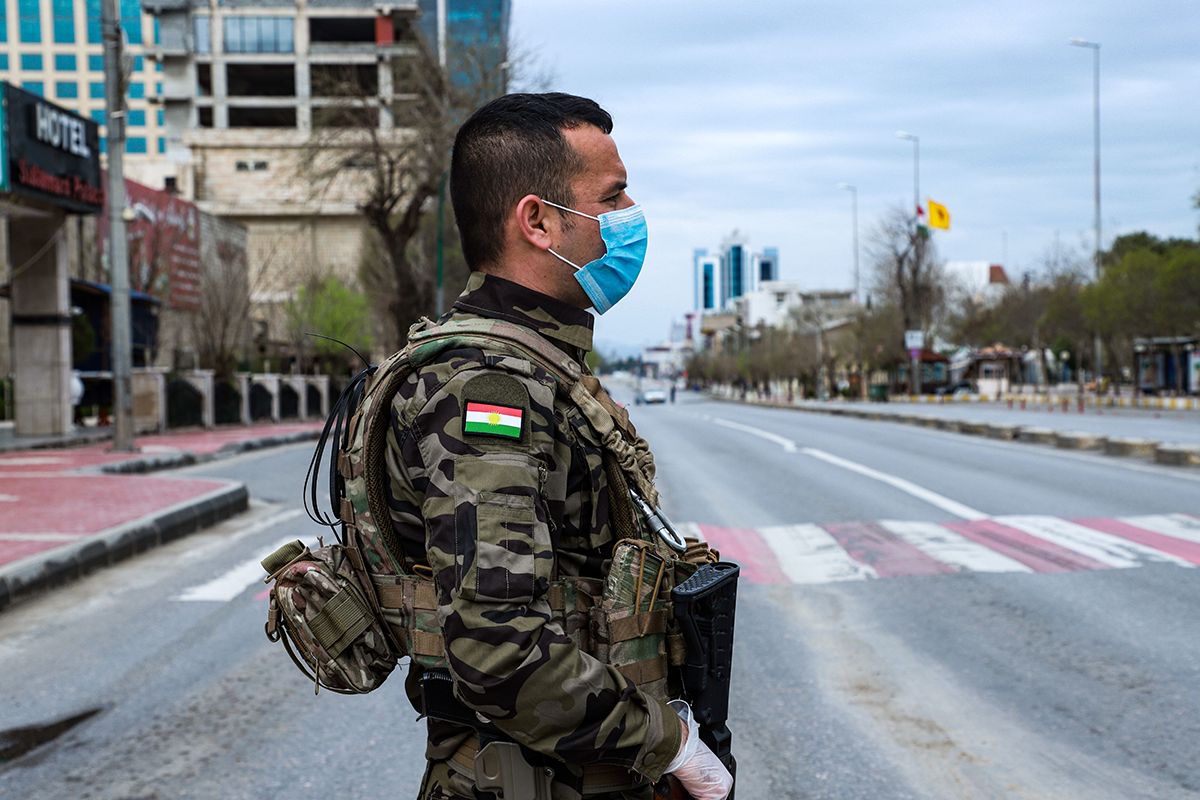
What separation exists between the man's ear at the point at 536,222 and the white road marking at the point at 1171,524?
8.18 meters

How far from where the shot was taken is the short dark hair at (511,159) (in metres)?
1.80

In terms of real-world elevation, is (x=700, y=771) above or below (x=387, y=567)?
below

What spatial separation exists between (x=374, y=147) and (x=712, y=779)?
29.6 metres

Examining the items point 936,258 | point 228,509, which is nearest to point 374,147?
point 228,509

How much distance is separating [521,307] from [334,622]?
2.15 feet

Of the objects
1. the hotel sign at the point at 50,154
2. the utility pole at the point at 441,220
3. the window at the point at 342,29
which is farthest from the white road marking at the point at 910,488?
the window at the point at 342,29

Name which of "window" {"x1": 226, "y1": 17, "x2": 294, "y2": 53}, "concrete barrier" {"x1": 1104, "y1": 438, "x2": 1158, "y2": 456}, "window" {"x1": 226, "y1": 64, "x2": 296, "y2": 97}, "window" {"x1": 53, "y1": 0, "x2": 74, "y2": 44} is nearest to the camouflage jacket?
"concrete barrier" {"x1": 1104, "y1": 438, "x2": 1158, "y2": 456}

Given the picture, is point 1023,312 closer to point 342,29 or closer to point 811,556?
point 342,29

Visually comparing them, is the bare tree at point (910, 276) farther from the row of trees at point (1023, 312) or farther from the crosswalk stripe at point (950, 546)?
the crosswalk stripe at point (950, 546)

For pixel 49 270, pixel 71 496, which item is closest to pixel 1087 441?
pixel 71 496

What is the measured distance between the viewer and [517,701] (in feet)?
5.10

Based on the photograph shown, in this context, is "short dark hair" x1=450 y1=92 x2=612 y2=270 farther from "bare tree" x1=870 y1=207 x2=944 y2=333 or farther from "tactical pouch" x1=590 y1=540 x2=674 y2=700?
"bare tree" x1=870 y1=207 x2=944 y2=333

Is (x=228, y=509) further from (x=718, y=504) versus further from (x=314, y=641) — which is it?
(x=314, y=641)

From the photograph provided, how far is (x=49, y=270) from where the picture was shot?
21.4 m
